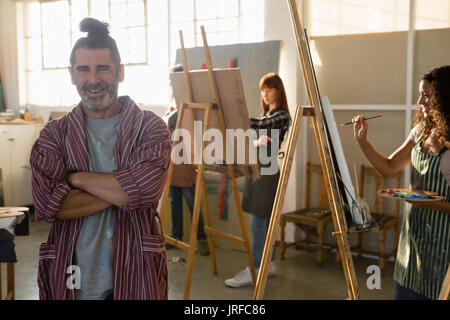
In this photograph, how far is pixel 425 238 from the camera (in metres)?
1.86

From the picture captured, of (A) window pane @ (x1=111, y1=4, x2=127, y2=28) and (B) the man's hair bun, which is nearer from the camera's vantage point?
(B) the man's hair bun

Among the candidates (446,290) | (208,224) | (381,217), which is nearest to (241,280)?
(208,224)

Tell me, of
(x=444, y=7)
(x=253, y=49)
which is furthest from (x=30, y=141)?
(x=444, y=7)

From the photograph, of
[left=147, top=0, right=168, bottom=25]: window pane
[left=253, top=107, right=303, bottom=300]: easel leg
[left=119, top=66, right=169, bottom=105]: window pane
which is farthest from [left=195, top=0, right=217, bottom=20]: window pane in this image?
[left=253, top=107, right=303, bottom=300]: easel leg

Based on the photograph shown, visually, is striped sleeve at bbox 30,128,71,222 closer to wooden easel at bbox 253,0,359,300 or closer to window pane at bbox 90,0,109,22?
wooden easel at bbox 253,0,359,300

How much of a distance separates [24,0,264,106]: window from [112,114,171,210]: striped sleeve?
40cm

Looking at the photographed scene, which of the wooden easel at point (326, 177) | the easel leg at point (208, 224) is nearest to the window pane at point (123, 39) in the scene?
the wooden easel at point (326, 177)

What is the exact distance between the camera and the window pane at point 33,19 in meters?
2.08

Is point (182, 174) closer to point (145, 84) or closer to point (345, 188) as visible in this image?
point (145, 84)

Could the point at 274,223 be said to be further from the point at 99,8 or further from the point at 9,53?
the point at 9,53

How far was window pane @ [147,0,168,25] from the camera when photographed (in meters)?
2.48

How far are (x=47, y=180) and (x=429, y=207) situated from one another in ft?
4.25

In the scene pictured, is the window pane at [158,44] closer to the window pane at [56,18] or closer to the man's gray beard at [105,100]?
the window pane at [56,18]

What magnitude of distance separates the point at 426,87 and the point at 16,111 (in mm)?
1708
